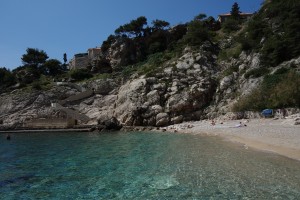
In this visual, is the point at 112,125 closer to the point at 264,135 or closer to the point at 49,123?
the point at 49,123

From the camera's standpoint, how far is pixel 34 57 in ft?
288

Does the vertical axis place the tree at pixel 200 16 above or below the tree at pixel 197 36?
above

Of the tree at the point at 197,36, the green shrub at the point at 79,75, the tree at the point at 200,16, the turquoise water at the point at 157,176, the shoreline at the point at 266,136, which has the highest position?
the tree at the point at 200,16

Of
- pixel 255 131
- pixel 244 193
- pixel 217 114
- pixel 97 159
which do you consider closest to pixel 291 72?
pixel 217 114

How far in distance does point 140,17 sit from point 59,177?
72.8 meters

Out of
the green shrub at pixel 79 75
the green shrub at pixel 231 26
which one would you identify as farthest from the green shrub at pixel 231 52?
the green shrub at pixel 79 75

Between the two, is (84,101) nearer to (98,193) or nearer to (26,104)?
(26,104)

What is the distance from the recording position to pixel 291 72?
42.2m

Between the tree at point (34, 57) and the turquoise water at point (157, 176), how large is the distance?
69.9m

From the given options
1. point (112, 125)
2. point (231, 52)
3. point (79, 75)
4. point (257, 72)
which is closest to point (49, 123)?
point (112, 125)

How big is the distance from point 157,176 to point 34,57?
3213 inches

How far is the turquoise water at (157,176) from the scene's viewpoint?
12.2 metres

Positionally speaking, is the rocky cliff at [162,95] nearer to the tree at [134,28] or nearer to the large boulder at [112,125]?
the large boulder at [112,125]

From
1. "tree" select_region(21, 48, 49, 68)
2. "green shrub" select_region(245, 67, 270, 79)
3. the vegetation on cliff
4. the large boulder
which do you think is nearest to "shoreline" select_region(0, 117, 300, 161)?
the vegetation on cliff
